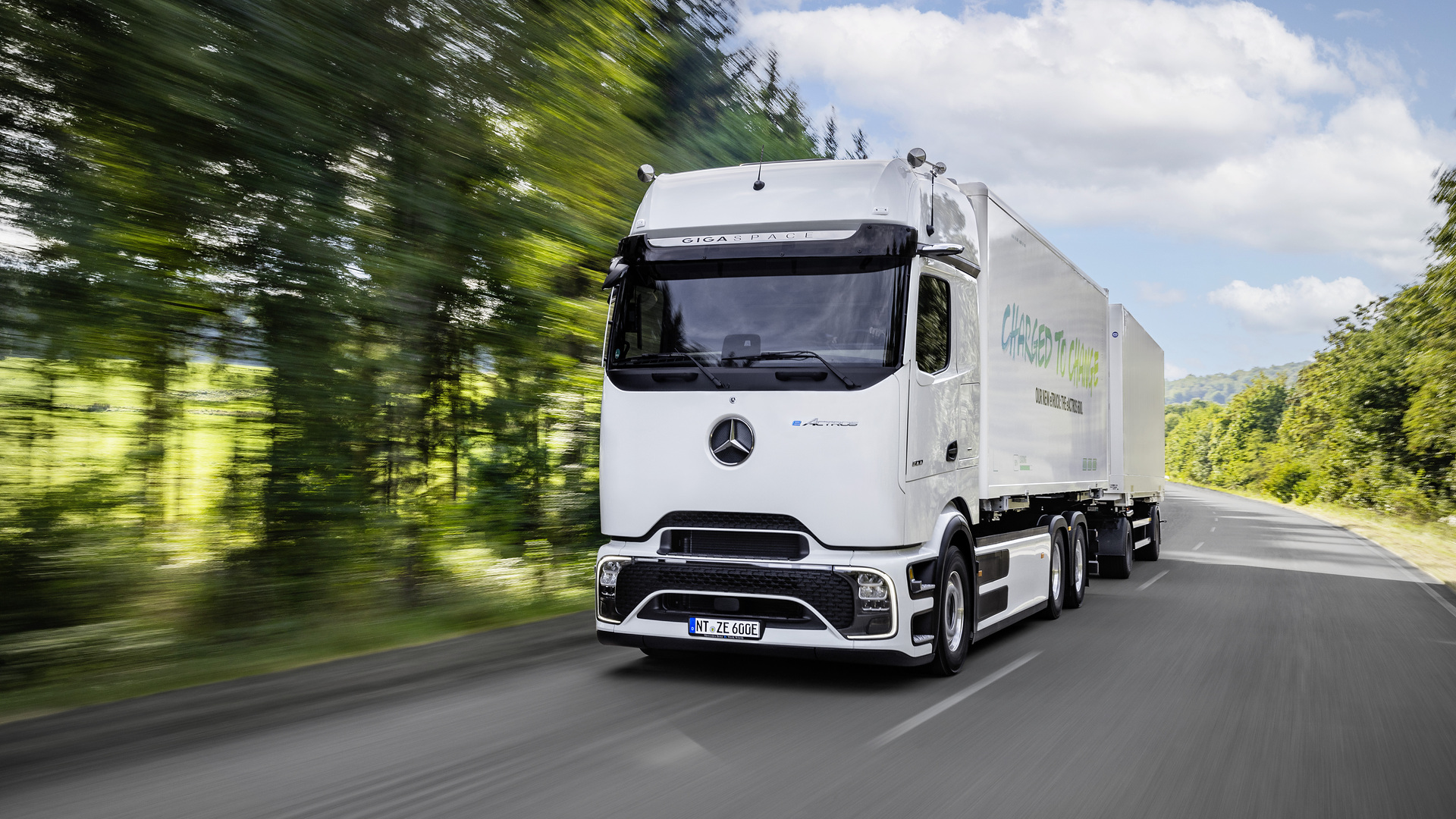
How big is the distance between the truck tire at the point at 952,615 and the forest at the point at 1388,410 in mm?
19655

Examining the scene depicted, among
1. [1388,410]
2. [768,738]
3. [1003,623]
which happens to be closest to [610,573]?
[768,738]

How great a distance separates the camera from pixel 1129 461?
51.6 feet

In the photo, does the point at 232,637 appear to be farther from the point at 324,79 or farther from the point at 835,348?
the point at 835,348

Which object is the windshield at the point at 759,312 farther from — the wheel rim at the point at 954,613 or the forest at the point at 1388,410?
the forest at the point at 1388,410

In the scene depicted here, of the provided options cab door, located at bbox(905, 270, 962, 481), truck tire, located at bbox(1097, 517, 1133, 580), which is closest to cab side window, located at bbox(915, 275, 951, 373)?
cab door, located at bbox(905, 270, 962, 481)

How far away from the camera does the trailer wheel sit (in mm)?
12242

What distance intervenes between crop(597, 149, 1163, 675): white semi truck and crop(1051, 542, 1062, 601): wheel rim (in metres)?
3.09

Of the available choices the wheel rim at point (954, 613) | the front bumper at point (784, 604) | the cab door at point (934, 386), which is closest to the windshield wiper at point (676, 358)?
the front bumper at point (784, 604)

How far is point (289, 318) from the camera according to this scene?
8.12 meters

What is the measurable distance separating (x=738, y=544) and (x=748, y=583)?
11.1 inches

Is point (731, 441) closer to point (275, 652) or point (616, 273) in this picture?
point (616, 273)

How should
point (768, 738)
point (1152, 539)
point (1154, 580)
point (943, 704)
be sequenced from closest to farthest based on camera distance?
point (768, 738), point (943, 704), point (1154, 580), point (1152, 539)

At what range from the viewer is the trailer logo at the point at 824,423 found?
23.0ft

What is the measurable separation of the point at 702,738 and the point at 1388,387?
46.6 meters
